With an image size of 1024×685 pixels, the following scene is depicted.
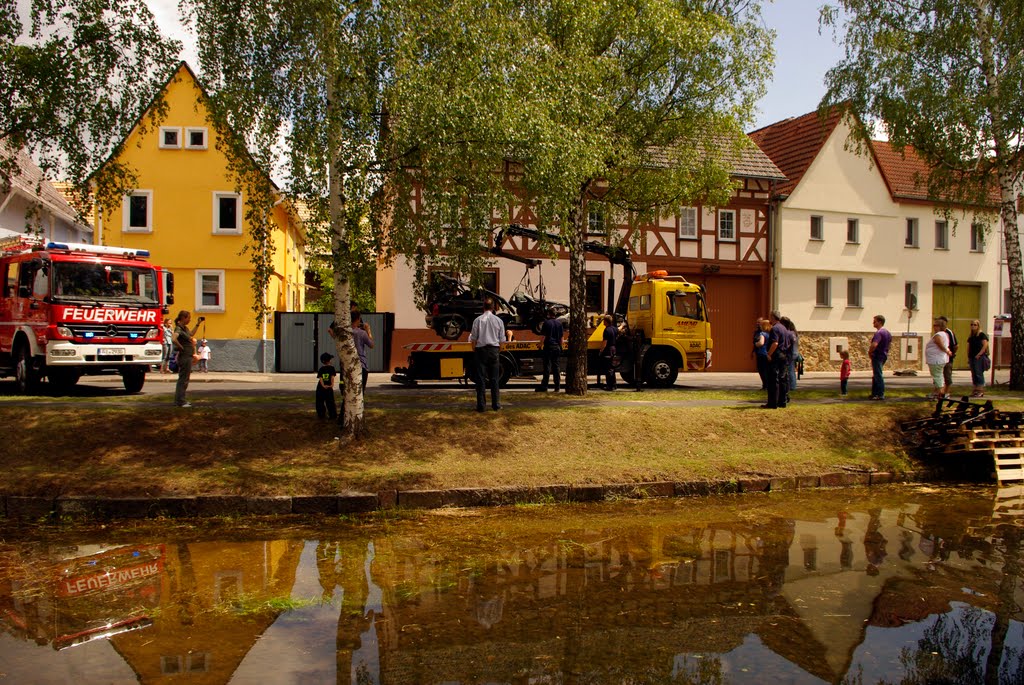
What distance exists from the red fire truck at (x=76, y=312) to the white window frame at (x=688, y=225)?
20.0 metres

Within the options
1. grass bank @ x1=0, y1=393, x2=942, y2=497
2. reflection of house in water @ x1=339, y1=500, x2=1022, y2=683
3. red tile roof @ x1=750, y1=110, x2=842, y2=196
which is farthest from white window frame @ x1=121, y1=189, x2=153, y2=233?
reflection of house in water @ x1=339, y1=500, x2=1022, y2=683

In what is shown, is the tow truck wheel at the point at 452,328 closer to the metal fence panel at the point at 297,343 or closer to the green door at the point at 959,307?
the metal fence panel at the point at 297,343

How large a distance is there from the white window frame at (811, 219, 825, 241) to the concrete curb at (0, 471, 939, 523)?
2389 cm

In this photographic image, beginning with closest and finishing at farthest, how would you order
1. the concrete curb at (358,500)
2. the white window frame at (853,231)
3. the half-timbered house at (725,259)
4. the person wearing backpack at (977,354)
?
the concrete curb at (358,500)
the person wearing backpack at (977,354)
the half-timbered house at (725,259)
the white window frame at (853,231)

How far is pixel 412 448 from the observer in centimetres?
1212

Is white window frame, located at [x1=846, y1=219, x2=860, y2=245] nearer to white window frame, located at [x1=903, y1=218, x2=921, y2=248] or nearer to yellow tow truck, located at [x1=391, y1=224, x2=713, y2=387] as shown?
white window frame, located at [x1=903, y1=218, x2=921, y2=248]

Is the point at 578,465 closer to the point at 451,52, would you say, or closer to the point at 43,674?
the point at 451,52

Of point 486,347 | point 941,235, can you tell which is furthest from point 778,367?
point 941,235

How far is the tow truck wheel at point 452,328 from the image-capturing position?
20.4 m


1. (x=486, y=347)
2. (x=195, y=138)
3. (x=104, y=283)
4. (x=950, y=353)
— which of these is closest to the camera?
(x=486, y=347)

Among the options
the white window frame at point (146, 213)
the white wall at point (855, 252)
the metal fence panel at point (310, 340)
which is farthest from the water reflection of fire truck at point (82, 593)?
the white wall at point (855, 252)

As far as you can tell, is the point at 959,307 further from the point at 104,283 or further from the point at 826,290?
the point at 104,283

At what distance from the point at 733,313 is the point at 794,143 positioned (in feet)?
28.0

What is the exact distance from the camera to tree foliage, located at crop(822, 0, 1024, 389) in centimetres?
1919
